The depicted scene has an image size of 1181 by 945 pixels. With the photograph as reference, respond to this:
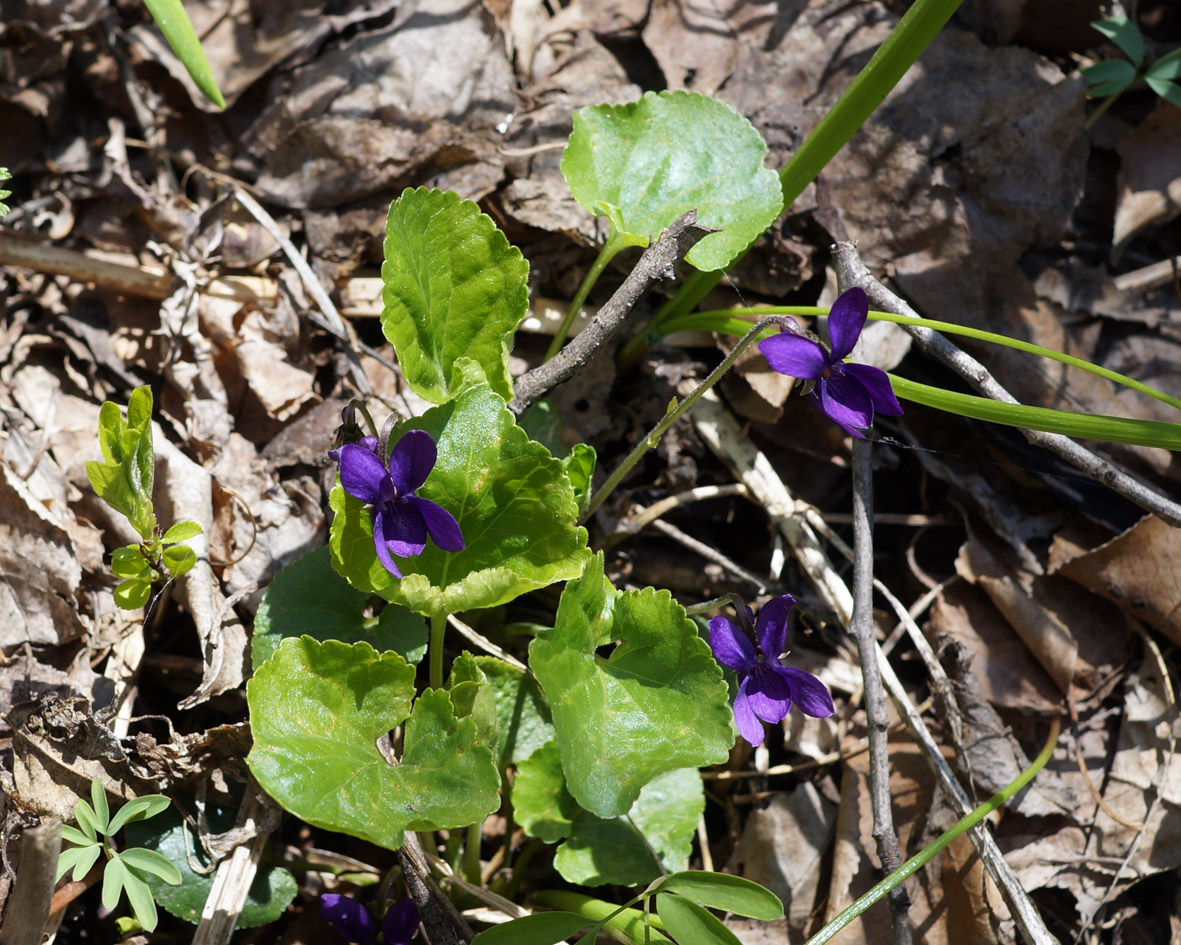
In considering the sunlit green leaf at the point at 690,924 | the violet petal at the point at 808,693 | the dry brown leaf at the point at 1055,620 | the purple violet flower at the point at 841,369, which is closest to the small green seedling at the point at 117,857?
the sunlit green leaf at the point at 690,924

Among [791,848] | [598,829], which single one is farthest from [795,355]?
[791,848]

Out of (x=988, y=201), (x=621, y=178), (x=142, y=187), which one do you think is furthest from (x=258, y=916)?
(x=988, y=201)

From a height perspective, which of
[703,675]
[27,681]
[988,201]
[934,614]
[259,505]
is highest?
[988,201]

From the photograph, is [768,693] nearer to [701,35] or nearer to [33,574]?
[33,574]

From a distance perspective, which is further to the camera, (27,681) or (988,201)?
(988,201)

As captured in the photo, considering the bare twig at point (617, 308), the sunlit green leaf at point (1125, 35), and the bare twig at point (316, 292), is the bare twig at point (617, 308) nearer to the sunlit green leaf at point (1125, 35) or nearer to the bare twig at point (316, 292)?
the bare twig at point (316, 292)

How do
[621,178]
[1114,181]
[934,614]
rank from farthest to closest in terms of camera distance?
1. [1114,181]
2. [934,614]
3. [621,178]

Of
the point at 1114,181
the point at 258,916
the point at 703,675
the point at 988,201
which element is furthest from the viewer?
the point at 1114,181

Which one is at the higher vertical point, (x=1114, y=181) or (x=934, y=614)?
(x=1114, y=181)

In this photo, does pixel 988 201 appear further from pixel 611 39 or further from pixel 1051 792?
pixel 1051 792
